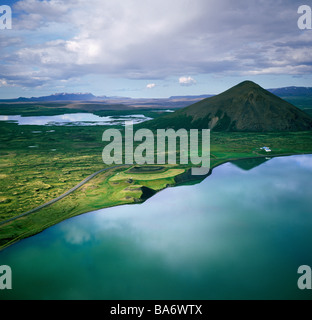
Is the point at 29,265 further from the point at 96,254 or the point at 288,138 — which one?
the point at 288,138

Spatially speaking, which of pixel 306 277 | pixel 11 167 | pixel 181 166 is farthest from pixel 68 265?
pixel 11 167

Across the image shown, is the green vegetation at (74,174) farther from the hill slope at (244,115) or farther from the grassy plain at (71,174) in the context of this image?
the hill slope at (244,115)

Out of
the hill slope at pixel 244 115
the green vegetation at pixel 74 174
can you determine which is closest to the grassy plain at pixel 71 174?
the green vegetation at pixel 74 174

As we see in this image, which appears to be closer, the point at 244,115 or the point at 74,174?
the point at 74,174

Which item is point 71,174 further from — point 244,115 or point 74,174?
point 244,115

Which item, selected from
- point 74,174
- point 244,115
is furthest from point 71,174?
point 244,115
